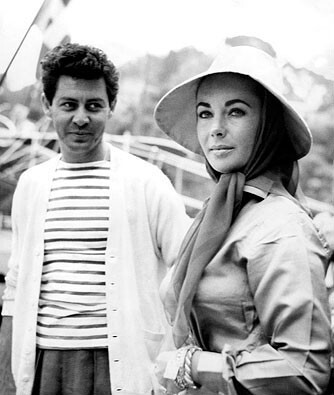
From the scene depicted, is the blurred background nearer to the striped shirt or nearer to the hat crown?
the striped shirt

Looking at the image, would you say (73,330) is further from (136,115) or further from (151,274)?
(136,115)

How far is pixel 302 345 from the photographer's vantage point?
124 centimetres

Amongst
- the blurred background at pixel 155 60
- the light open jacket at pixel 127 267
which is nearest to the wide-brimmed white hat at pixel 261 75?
the light open jacket at pixel 127 267

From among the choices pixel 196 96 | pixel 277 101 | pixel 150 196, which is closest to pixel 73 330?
pixel 150 196

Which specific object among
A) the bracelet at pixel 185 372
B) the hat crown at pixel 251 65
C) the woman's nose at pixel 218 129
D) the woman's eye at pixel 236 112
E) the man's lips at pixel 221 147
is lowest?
the bracelet at pixel 185 372

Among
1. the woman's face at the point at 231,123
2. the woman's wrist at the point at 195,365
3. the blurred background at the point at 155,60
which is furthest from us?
the blurred background at the point at 155,60

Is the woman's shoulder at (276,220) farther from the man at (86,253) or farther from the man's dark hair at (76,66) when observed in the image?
the man's dark hair at (76,66)

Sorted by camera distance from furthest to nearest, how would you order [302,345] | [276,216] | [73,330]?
[73,330] → [276,216] → [302,345]

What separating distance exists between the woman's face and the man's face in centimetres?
87

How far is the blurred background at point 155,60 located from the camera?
270 cm

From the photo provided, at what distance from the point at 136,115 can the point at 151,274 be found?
89 centimetres

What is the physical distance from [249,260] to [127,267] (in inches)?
36.9

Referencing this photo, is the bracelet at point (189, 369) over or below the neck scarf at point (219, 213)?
below

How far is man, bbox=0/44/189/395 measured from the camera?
2.15 metres
